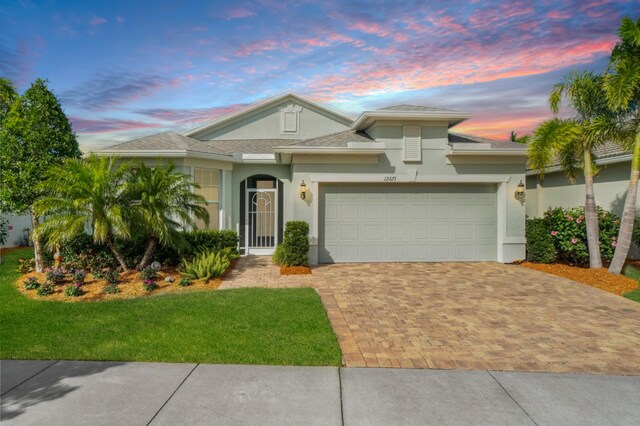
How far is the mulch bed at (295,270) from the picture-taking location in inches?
429

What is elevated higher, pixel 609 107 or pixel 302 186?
pixel 609 107

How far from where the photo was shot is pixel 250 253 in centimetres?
1470

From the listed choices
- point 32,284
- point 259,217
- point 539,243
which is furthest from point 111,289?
point 539,243

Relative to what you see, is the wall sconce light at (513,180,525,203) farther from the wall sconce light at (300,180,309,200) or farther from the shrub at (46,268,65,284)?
the shrub at (46,268,65,284)

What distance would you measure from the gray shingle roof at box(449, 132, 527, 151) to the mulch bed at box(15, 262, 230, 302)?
9.27 metres

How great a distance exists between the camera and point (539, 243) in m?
12.4

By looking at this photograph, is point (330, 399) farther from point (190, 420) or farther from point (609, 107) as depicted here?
point (609, 107)

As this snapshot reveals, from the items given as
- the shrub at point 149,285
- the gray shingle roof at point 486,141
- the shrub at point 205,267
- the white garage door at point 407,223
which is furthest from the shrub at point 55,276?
the gray shingle roof at point 486,141

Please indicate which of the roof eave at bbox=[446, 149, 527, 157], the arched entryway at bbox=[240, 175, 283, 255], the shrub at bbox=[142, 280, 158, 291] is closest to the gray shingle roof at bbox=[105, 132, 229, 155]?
the arched entryway at bbox=[240, 175, 283, 255]

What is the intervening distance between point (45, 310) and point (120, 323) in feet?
6.78

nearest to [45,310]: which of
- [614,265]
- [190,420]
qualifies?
[190,420]

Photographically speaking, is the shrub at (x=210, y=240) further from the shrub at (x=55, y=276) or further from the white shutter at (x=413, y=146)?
the white shutter at (x=413, y=146)

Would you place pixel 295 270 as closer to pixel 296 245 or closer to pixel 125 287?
pixel 296 245

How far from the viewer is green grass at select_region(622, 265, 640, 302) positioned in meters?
8.75
